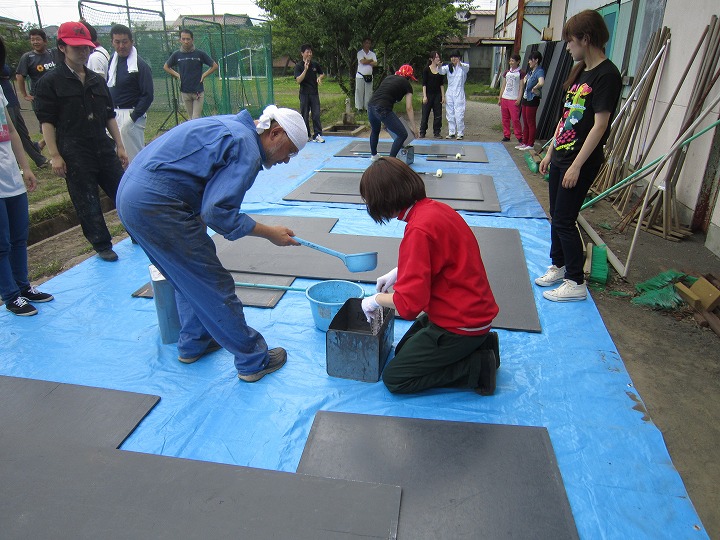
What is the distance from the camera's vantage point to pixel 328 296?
2811 mm

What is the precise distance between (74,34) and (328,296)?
91.6 inches

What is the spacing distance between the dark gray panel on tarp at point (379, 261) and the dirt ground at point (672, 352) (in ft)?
1.67

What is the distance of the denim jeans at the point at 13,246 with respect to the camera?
2787 millimetres

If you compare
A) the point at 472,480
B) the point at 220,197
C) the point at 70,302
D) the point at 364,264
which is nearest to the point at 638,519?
the point at 472,480

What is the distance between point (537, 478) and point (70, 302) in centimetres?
288

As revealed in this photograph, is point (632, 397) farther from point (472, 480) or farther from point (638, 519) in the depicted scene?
point (472, 480)

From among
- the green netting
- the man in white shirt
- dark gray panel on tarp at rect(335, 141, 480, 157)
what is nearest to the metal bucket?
dark gray panel on tarp at rect(335, 141, 480, 157)

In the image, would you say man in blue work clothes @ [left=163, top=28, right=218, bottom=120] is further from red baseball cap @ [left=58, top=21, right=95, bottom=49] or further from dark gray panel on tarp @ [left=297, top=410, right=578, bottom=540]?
dark gray panel on tarp @ [left=297, top=410, right=578, bottom=540]

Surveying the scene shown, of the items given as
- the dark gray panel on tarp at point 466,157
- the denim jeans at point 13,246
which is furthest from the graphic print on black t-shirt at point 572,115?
the dark gray panel on tarp at point 466,157

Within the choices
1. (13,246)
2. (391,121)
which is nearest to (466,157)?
(391,121)

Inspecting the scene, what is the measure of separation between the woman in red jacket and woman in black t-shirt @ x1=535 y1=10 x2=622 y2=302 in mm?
1093

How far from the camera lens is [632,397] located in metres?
2.21

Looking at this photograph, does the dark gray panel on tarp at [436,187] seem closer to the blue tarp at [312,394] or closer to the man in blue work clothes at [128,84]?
the man in blue work clothes at [128,84]

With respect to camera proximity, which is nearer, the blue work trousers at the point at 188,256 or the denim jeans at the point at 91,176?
the blue work trousers at the point at 188,256
